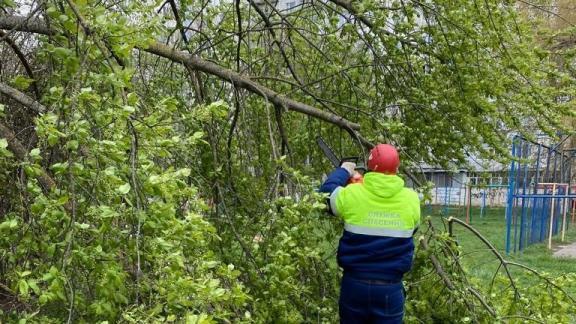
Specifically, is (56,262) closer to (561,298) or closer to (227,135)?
(227,135)

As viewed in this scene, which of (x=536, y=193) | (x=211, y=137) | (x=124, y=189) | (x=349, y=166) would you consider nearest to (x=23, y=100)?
(x=124, y=189)

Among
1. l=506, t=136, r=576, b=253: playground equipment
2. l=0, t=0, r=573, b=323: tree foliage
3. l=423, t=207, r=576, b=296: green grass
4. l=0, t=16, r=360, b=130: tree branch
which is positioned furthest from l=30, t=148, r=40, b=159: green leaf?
l=506, t=136, r=576, b=253: playground equipment

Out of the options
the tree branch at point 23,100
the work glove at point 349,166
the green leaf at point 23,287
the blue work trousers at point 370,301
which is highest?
the tree branch at point 23,100

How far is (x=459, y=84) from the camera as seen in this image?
4.15 metres

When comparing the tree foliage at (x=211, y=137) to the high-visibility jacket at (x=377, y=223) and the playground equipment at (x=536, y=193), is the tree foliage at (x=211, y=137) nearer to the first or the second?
the high-visibility jacket at (x=377, y=223)

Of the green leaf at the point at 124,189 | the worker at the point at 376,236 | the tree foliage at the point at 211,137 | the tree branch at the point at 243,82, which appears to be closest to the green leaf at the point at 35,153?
the tree foliage at the point at 211,137

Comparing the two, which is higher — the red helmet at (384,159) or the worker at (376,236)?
the red helmet at (384,159)

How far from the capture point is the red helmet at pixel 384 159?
3262 millimetres

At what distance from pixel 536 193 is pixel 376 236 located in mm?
10273

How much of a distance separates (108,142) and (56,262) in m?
0.46

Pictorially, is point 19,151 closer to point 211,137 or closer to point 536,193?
point 211,137

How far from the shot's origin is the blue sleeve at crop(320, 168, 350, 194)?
3411 millimetres

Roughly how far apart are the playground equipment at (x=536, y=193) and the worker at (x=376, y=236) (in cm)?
777

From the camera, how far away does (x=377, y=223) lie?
3.34 meters
